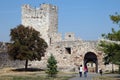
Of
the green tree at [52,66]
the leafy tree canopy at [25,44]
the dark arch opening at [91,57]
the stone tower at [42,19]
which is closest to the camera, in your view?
the green tree at [52,66]

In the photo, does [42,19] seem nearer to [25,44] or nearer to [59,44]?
[59,44]

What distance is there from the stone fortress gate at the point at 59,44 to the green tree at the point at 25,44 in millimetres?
5553

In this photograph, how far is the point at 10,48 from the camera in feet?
169

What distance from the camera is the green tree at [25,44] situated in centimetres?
5091

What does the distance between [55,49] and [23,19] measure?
6.39 meters

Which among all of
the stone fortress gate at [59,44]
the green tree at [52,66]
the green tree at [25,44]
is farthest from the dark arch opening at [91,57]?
the green tree at [52,66]

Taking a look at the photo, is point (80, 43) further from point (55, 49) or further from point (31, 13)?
point (31, 13)

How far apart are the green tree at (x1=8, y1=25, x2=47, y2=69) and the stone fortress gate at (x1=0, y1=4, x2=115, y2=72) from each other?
5.55 meters

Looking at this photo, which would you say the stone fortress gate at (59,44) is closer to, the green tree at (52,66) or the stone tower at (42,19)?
the stone tower at (42,19)

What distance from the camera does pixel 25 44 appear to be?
51500 mm

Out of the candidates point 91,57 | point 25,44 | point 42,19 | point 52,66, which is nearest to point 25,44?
point 25,44

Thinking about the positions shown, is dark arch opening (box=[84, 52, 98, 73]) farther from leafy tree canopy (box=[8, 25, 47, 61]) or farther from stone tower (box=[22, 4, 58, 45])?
leafy tree canopy (box=[8, 25, 47, 61])

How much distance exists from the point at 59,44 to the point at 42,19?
4568mm

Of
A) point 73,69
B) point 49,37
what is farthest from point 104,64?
point 49,37
